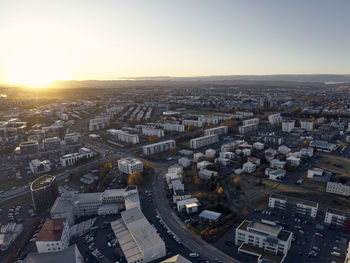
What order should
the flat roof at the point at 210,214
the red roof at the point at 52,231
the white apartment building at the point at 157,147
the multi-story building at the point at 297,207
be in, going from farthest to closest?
the white apartment building at the point at 157,147 → the multi-story building at the point at 297,207 → the flat roof at the point at 210,214 → the red roof at the point at 52,231

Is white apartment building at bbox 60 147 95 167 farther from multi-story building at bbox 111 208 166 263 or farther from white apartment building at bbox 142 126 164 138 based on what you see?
multi-story building at bbox 111 208 166 263

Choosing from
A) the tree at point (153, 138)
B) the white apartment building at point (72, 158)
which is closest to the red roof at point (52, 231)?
the white apartment building at point (72, 158)

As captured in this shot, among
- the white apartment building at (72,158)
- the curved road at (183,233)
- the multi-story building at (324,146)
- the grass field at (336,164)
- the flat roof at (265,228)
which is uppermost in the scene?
the multi-story building at (324,146)

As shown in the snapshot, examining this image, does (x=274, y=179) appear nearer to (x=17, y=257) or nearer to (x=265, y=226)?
(x=265, y=226)

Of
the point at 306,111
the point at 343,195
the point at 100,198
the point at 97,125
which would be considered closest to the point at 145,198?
the point at 100,198

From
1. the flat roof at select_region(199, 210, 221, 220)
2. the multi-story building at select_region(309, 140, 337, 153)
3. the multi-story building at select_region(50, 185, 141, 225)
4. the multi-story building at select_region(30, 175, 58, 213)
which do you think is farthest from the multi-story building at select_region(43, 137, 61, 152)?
the multi-story building at select_region(309, 140, 337, 153)

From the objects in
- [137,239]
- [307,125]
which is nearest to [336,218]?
[137,239]

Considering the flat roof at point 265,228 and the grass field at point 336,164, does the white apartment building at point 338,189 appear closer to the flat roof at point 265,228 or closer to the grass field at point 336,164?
the grass field at point 336,164
